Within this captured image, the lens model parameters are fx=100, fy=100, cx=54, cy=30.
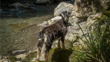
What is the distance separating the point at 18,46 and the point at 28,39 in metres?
0.78

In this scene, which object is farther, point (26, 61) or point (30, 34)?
point (30, 34)

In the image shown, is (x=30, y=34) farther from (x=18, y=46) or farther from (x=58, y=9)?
(x=58, y=9)

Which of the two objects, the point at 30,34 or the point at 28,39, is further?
the point at 30,34

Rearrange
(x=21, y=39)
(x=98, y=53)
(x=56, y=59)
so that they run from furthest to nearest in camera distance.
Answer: (x=21, y=39) < (x=56, y=59) < (x=98, y=53)

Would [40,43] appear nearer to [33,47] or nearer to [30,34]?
[33,47]

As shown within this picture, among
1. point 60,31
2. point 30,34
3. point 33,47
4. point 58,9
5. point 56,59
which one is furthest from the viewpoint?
point 58,9

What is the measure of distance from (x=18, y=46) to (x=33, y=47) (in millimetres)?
826

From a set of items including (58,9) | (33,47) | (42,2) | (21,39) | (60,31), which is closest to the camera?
(60,31)

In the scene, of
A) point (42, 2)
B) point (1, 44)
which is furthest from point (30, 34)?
point (42, 2)

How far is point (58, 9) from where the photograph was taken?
32.1 feet

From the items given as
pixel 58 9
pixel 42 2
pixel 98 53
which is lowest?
pixel 98 53

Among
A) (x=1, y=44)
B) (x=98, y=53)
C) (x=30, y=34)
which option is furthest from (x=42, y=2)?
(x=98, y=53)

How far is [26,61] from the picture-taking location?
381cm

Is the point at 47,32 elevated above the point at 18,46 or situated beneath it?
elevated above
